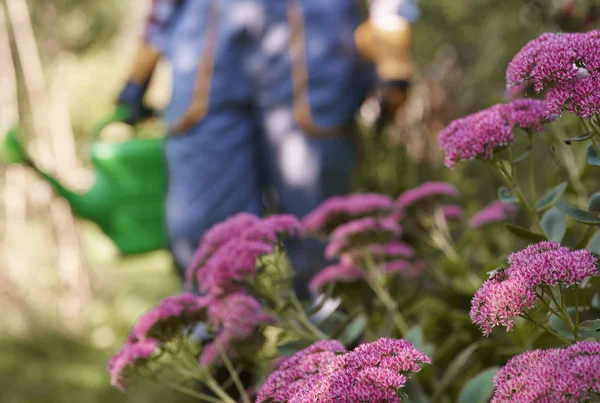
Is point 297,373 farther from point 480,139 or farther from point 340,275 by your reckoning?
point 340,275

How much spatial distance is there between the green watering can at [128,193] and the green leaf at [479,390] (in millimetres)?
1338

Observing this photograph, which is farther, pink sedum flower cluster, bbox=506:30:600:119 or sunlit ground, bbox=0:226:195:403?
sunlit ground, bbox=0:226:195:403

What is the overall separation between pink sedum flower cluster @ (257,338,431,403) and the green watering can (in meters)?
1.49

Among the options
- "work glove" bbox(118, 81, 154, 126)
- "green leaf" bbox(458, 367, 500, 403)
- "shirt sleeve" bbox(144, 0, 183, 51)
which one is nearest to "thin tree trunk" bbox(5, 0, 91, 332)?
"work glove" bbox(118, 81, 154, 126)

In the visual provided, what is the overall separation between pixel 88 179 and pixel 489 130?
329cm

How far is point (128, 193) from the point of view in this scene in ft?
7.02

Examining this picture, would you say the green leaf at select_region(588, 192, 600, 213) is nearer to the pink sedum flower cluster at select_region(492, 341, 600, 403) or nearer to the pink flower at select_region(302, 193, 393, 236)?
the pink sedum flower cluster at select_region(492, 341, 600, 403)

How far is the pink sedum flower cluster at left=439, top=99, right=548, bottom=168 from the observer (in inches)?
32.5

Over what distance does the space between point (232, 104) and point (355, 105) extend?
13.5 inches

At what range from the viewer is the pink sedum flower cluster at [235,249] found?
100 cm

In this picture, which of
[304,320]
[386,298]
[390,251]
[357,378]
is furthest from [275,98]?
[357,378]

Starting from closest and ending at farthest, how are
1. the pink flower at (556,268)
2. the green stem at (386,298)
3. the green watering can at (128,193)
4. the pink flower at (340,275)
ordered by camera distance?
the pink flower at (556,268) < the green stem at (386,298) < the pink flower at (340,275) < the green watering can at (128,193)

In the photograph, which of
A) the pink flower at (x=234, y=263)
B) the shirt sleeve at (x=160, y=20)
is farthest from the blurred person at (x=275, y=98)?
the pink flower at (x=234, y=263)

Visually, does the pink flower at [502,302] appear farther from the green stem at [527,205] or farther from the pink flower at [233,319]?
the pink flower at [233,319]
